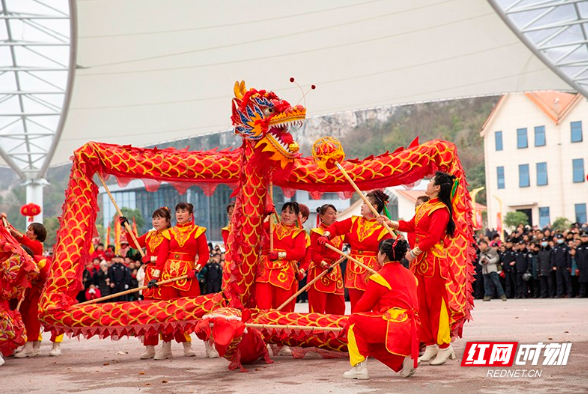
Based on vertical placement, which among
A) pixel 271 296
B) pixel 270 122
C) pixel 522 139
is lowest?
pixel 271 296

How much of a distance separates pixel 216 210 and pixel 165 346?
45.3 m

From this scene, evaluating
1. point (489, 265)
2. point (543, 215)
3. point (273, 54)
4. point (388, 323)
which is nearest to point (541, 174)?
point (543, 215)

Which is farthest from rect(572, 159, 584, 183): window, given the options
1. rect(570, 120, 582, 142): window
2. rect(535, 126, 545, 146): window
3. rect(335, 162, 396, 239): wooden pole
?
rect(335, 162, 396, 239): wooden pole

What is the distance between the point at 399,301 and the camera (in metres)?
6.38

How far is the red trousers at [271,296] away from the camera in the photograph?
26.6 ft

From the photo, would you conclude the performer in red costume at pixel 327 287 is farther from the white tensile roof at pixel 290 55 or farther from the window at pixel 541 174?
the window at pixel 541 174

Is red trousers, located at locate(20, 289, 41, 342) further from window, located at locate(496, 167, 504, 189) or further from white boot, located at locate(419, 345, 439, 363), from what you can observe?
window, located at locate(496, 167, 504, 189)

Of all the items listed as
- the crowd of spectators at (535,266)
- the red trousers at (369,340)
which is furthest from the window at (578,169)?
the red trousers at (369,340)

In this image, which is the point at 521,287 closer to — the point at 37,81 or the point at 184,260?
the point at 184,260

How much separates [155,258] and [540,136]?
34747 mm

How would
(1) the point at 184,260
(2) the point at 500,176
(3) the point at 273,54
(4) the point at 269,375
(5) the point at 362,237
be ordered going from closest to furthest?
(4) the point at 269,375
(5) the point at 362,237
(1) the point at 184,260
(3) the point at 273,54
(2) the point at 500,176

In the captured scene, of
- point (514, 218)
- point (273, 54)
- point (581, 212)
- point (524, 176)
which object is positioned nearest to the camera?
point (273, 54)

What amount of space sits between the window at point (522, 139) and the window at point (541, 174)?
129cm

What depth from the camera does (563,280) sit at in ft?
58.2
